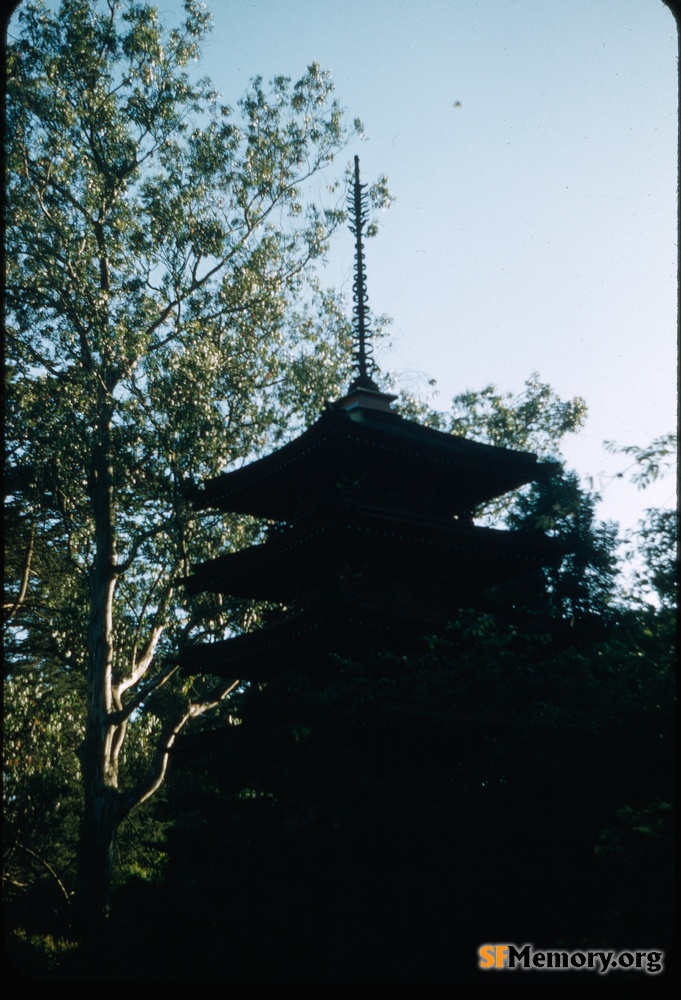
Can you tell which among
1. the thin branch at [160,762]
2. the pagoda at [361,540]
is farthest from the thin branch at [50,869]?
the pagoda at [361,540]

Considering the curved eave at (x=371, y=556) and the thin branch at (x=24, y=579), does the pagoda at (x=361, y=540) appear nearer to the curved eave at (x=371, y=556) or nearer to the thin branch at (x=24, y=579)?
the curved eave at (x=371, y=556)

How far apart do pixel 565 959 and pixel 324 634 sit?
7.65m

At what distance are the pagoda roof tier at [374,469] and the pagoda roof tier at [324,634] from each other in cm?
261

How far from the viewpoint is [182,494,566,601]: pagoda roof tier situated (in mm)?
17266

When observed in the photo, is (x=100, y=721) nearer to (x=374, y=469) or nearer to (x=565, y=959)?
(x=374, y=469)

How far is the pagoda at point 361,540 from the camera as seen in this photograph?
17.2 meters

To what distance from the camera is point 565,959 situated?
10500 millimetres

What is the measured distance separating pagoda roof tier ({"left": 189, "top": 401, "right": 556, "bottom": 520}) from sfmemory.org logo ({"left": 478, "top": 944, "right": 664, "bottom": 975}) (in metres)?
9.06

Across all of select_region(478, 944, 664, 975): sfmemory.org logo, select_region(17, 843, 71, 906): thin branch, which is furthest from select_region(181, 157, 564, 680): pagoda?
select_region(478, 944, 664, 975): sfmemory.org logo

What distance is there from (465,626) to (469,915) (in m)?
5.35

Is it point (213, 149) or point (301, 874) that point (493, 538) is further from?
point (213, 149)

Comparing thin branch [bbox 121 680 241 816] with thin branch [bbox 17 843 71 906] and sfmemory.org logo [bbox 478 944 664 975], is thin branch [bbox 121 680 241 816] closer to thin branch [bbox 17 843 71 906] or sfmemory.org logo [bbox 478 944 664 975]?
thin branch [bbox 17 843 71 906]

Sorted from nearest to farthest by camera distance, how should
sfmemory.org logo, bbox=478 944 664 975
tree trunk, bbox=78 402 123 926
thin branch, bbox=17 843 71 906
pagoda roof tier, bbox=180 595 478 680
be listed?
sfmemory.org logo, bbox=478 944 664 975
pagoda roof tier, bbox=180 595 478 680
tree trunk, bbox=78 402 123 926
thin branch, bbox=17 843 71 906

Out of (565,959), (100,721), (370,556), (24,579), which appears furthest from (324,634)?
(24,579)
